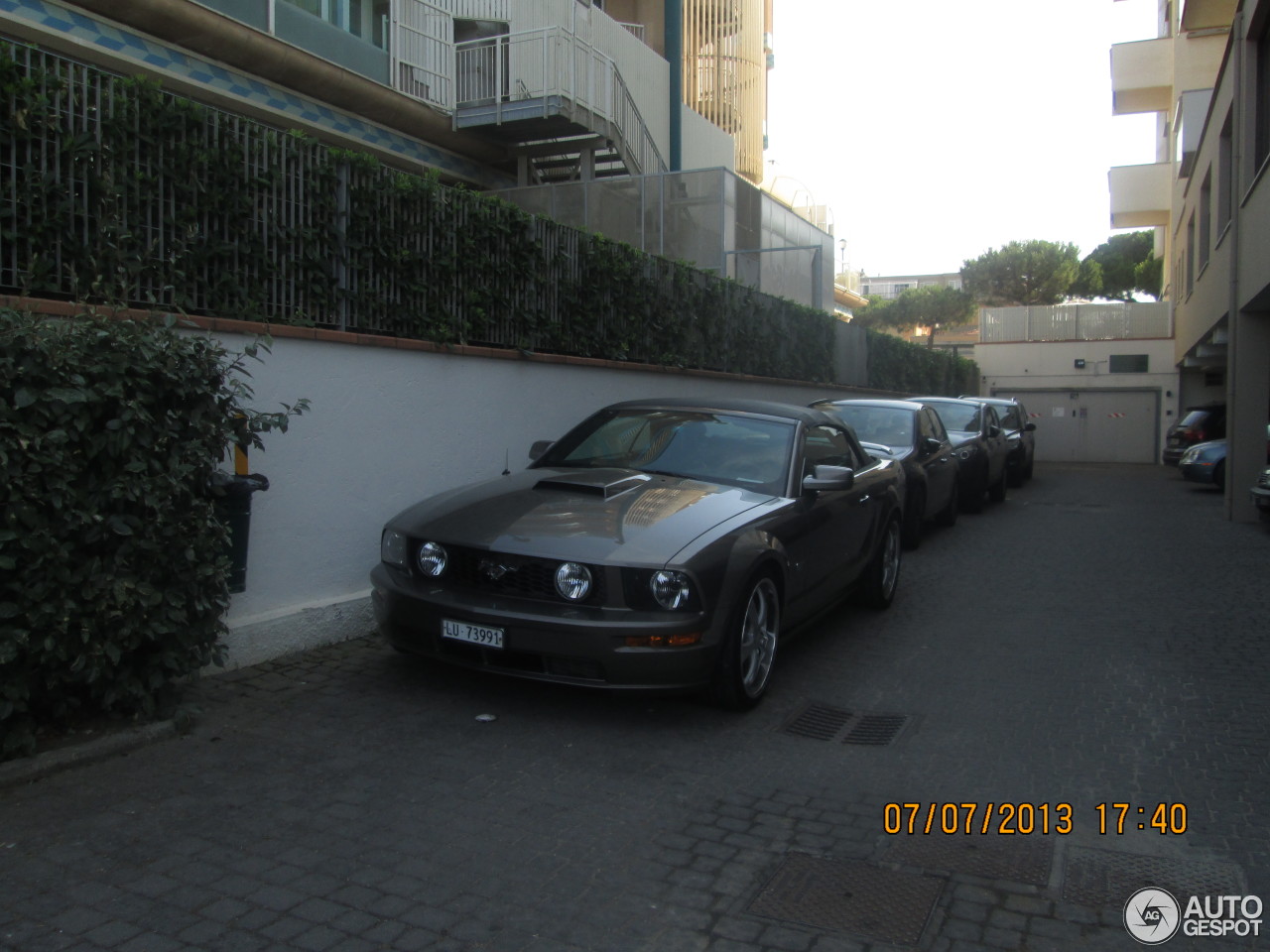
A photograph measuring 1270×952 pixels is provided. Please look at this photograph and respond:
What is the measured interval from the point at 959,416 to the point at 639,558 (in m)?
11.2

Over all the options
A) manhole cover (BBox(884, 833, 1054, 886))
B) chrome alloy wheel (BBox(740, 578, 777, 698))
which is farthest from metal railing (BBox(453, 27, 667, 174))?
manhole cover (BBox(884, 833, 1054, 886))

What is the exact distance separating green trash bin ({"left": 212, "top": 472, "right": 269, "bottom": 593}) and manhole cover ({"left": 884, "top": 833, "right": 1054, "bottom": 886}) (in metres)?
3.51

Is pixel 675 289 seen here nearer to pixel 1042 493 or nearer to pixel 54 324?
pixel 54 324

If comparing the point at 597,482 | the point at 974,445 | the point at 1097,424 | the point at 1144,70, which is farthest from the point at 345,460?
the point at 1097,424

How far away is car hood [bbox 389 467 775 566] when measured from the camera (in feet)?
16.0

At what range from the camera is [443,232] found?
770 cm

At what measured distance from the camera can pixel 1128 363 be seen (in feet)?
116

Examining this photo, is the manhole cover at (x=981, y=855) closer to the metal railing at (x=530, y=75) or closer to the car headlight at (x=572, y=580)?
the car headlight at (x=572, y=580)

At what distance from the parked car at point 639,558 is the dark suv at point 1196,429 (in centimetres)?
1920

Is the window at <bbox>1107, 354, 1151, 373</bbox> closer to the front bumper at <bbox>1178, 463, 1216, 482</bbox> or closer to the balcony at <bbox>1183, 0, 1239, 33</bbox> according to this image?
the balcony at <bbox>1183, 0, 1239, 33</bbox>

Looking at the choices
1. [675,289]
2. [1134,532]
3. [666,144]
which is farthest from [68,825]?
[666,144]

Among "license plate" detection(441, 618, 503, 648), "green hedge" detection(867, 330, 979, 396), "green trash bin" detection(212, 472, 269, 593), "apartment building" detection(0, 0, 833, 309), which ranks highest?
"apartment building" detection(0, 0, 833, 309)

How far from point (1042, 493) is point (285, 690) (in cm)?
1630

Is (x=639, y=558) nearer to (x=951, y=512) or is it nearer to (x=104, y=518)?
(x=104, y=518)
